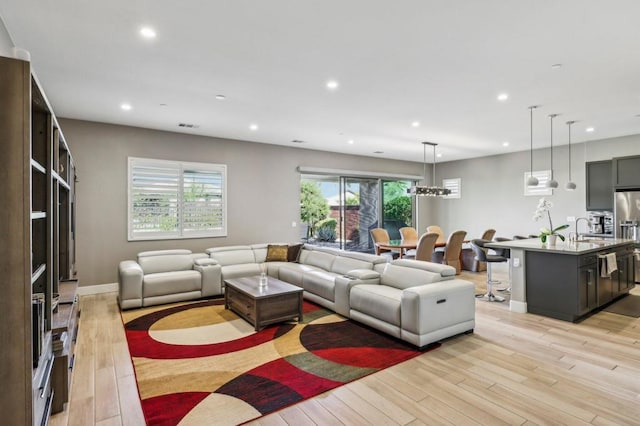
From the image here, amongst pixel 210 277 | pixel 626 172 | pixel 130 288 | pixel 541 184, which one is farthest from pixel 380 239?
pixel 130 288

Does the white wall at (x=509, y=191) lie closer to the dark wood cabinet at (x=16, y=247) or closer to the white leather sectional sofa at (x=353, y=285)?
the white leather sectional sofa at (x=353, y=285)

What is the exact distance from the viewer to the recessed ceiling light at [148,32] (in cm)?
281

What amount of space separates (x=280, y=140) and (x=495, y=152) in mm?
5438

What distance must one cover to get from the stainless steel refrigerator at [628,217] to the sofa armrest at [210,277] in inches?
288

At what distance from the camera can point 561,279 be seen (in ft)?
14.7

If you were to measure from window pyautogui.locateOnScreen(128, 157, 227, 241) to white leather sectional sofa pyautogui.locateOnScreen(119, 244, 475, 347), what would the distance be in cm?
66

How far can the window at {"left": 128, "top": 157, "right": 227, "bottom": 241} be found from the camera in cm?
611

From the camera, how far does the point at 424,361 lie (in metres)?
3.29

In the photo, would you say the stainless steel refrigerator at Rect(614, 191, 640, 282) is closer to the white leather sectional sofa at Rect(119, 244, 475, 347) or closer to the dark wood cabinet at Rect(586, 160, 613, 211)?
the dark wood cabinet at Rect(586, 160, 613, 211)

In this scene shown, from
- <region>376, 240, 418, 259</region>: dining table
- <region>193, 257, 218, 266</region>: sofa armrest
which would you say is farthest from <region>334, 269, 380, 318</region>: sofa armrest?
<region>376, 240, 418, 259</region>: dining table

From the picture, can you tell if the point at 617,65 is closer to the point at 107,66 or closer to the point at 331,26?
the point at 331,26

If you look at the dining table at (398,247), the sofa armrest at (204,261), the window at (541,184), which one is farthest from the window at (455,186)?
the sofa armrest at (204,261)

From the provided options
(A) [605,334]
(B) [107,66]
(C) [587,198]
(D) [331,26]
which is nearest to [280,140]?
(B) [107,66]

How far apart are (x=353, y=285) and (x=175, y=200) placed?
152 inches
